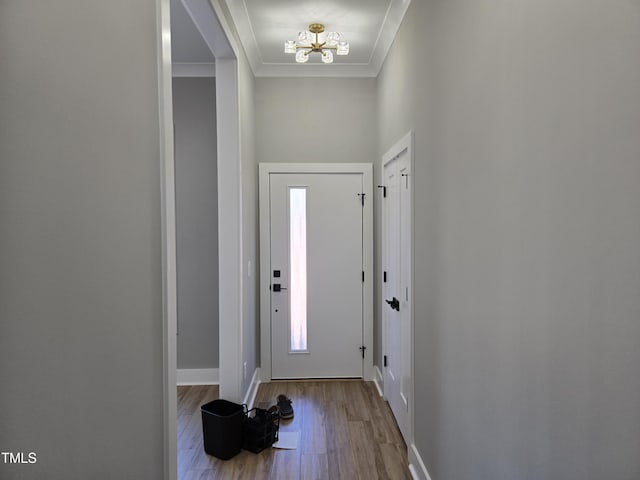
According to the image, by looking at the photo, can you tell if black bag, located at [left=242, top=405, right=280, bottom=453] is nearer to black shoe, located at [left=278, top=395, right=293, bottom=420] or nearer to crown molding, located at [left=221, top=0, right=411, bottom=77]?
black shoe, located at [left=278, top=395, right=293, bottom=420]

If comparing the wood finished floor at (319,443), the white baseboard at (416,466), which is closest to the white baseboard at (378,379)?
the wood finished floor at (319,443)

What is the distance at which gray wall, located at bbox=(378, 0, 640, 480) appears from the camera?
2.64ft

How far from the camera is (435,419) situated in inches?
79.2

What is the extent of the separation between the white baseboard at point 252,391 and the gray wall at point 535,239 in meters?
1.68

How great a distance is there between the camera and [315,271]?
388 cm

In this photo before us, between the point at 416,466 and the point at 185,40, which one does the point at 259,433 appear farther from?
the point at 185,40

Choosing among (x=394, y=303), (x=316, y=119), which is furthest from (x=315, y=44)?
(x=394, y=303)

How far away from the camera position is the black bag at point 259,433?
2.61 m

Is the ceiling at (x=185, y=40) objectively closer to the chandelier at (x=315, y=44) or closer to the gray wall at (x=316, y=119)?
the gray wall at (x=316, y=119)

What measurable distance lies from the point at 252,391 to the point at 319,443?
0.93 meters

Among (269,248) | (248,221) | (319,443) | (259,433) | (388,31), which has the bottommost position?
(319,443)

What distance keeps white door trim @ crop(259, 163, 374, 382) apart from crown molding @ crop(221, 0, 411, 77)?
2.79 feet

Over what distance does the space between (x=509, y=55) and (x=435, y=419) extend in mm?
1642

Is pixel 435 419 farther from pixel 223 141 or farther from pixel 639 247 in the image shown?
pixel 223 141
